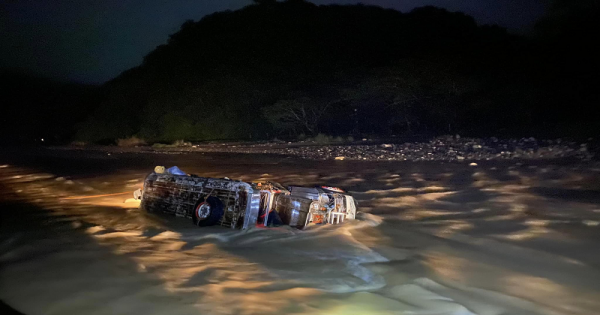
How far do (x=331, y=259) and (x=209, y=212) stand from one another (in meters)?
2.50

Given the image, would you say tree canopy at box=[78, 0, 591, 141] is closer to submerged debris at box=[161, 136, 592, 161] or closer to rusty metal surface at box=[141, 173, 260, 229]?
submerged debris at box=[161, 136, 592, 161]

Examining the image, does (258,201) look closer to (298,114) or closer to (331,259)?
(331,259)

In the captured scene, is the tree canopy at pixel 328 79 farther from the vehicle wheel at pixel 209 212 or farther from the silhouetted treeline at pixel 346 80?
the vehicle wheel at pixel 209 212

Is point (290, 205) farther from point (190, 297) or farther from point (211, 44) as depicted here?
point (211, 44)

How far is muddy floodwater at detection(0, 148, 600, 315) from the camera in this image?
15.8 feet

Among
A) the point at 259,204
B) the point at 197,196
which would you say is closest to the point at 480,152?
the point at 259,204

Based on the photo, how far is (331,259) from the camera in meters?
6.37

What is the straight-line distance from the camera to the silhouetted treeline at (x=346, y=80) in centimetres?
3562

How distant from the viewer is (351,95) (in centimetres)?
3897

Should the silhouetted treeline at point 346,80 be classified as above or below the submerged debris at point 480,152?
above

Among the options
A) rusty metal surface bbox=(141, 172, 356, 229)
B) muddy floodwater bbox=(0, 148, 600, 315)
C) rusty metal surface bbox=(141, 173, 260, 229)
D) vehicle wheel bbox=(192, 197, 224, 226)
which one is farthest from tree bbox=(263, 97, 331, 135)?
vehicle wheel bbox=(192, 197, 224, 226)

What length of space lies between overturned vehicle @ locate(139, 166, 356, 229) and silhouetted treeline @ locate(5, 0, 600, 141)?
21.6 m

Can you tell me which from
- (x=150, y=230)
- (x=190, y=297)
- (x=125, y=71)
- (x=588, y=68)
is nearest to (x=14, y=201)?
(x=150, y=230)

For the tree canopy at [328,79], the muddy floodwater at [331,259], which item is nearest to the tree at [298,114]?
the tree canopy at [328,79]
